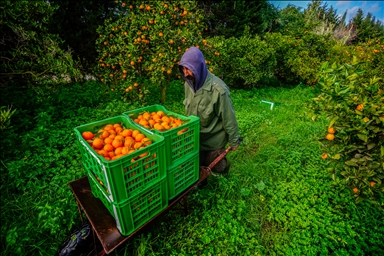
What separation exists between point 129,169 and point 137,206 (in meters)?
0.42

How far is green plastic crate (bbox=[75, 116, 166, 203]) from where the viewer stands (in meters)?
A: 1.51

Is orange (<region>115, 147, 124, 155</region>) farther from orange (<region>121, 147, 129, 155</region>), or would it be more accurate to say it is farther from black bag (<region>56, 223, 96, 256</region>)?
black bag (<region>56, 223, 96, 256</region>)

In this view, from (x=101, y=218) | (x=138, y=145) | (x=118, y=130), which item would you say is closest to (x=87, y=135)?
(x=118, y=130)

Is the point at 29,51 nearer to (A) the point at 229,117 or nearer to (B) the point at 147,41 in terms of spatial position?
(B) the point at 147,41

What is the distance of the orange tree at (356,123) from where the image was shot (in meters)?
2.38

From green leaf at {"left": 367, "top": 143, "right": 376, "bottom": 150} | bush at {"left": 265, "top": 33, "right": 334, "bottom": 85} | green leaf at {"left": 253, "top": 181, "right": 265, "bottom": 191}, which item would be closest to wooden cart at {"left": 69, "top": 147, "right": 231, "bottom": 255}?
green leaf at {"left": 253, "top": 181, "right": 265, "bottom": 191}

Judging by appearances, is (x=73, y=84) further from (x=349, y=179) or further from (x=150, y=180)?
(x=349, y=179)

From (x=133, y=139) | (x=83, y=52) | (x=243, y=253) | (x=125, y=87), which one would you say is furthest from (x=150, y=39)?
(x=243, y=253)

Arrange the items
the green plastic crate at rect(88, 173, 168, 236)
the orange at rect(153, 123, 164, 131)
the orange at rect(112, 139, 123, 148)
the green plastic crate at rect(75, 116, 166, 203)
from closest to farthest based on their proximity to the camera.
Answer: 1. the green plastic crate at rect(75, 116, 166, 203)
2. the green plastic crate at rect(88, 173, 168, 236)
3. the orange at rect(112, 139, 123, 148)
4. the orange at rect(153, 123, 164, 131)

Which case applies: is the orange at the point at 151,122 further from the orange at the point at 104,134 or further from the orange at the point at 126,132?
the orange at the point at 104,134

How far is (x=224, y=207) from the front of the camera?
3.01 metres

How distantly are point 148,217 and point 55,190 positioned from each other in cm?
192

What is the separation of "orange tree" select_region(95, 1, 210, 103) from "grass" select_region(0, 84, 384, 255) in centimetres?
162

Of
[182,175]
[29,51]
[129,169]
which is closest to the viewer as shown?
[129,169]
